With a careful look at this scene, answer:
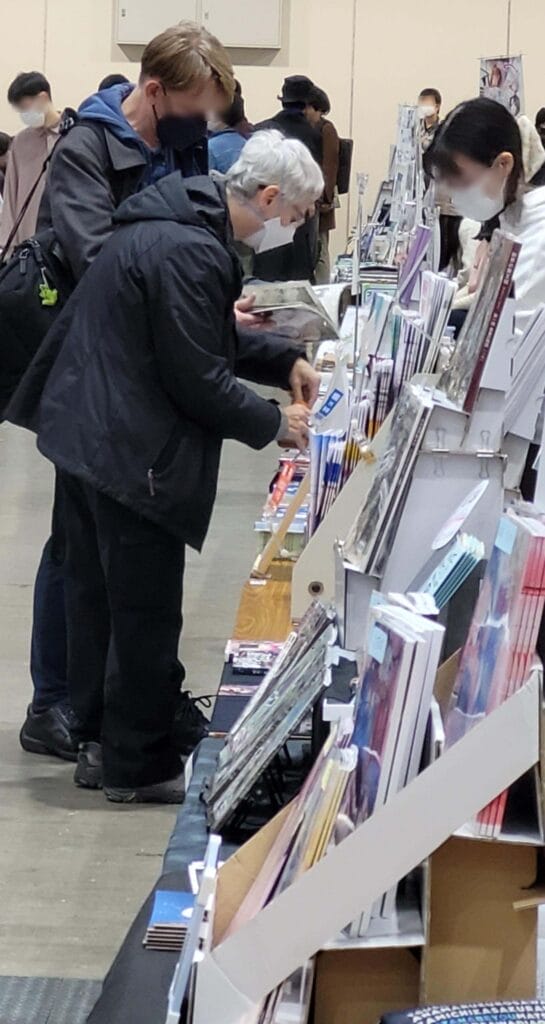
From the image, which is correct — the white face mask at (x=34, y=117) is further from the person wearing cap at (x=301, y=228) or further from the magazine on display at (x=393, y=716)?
the magazine on display at (x=393, y=716)

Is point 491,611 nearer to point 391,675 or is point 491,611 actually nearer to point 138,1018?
point 391,675

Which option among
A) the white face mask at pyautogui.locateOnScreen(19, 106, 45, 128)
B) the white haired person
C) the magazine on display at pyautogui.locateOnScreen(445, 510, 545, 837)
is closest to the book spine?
the magazine on display at pyautogui.locateOnScreen(445, 510, 545, 837)

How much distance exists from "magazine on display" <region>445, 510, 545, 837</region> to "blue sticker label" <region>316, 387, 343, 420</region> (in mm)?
1626

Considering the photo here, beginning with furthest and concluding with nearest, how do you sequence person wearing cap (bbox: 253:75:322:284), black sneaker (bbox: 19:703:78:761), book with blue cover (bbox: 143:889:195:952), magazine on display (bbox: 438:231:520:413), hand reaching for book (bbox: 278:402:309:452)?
1. person wearing cap (bbox: 253:75:322:284)
2. black sneaker (bbox: 19:703:78:761)
3. hand reaching for book (bbox: 278:402:309:452)
4. magazine on display (bbox: 438:231:520:413)
5. book with blue cover (bbox: 143:889:195:952)

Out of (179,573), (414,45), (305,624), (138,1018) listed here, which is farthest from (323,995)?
(414,45)

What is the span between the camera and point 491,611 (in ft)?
4.86

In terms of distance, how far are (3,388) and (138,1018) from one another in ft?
6.67

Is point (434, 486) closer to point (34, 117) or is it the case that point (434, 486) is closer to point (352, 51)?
point (34, 117)

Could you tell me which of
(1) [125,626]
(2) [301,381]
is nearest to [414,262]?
(2) [301,381]

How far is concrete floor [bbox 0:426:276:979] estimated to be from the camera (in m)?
2.70

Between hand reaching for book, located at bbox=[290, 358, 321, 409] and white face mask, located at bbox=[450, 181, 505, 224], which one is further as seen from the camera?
hand reaching for book, located at bbox=[290, 358, 321, 409]

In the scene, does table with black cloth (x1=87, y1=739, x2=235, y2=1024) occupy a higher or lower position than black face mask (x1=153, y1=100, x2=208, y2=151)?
lower

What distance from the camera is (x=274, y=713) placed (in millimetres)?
1938

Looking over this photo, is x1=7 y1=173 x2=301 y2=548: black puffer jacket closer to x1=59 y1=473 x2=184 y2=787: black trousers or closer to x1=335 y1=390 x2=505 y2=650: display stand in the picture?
x1=59 y1=473 x2=184 y2=787: black trousers
